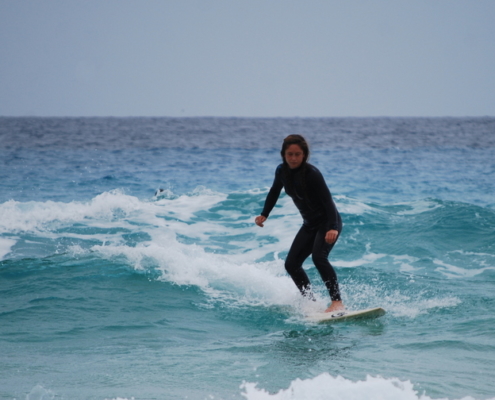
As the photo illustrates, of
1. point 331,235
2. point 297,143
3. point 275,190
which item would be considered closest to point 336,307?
point 331,235

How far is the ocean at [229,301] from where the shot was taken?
4.45 metres

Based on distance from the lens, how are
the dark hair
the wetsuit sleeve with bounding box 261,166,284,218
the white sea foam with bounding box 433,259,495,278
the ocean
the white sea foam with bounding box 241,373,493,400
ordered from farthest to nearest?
the white sea foam with bounding box 433,259,495,278, the wetsuit sleeve with bounding box 261,166,284,218, the dark hair, the ocean, the white sea foam with bounding box 241,373,493,400

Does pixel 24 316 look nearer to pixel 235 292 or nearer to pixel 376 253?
pixel 235 292

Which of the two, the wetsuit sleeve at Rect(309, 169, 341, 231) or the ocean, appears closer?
the ocean

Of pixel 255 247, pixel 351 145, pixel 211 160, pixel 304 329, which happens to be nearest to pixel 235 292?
pixel 304 329

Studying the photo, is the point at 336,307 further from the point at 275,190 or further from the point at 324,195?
the point at 275,190

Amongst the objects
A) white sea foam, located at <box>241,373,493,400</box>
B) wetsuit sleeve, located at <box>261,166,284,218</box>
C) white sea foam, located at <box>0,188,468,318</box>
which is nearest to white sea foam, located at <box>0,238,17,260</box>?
white sea foam, located at <box>0,188,468,318</box>

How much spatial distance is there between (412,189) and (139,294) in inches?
564

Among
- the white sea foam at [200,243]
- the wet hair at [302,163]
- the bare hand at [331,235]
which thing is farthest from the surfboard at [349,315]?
the wet hair at [302,163]

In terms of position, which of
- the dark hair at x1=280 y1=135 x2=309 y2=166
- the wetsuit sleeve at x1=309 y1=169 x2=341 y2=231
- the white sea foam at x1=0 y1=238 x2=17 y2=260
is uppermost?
the dark hair at x1=280 y1=135 x2=309 y2=166

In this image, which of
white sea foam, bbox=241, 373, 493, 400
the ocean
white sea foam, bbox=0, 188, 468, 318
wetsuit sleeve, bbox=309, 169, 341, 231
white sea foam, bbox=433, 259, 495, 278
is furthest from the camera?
white sea foam, bbox=433, 259, 495, 278

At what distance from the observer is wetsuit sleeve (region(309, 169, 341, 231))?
6.04 metres

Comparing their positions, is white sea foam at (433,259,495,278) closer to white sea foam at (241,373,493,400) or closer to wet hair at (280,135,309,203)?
wet hair at (280,135,309,203)

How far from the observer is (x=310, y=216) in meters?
6.30
